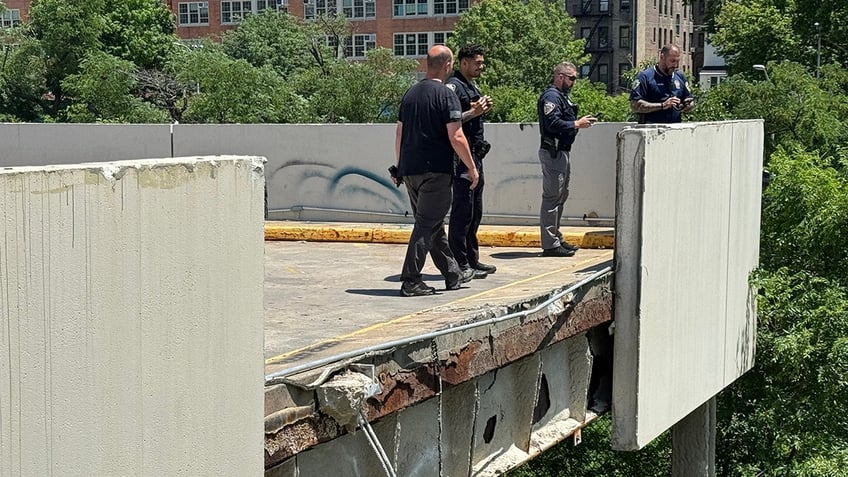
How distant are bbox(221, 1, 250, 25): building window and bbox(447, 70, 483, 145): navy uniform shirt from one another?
8430cm

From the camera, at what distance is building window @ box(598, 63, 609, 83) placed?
9594 cm

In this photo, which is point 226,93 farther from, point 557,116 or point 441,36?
point 441,36

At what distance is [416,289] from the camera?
9.01m

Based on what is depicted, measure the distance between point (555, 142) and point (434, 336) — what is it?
4.52 m

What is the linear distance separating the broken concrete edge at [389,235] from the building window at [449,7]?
74057 mm

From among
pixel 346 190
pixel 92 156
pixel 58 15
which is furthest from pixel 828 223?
pixel 58 15

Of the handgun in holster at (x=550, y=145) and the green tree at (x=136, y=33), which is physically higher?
the green tree at (x=136, y=33)

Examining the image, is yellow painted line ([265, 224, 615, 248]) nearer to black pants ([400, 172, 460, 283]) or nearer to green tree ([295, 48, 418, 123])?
black pants ([400, 172, 460, 283])

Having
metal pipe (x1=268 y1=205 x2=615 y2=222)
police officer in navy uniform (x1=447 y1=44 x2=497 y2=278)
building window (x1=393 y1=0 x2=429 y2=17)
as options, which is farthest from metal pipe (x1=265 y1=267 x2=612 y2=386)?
building window (x1=393 y1=0 x2=429 y2=17)

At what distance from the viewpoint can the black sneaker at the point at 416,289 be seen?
900 centimetres

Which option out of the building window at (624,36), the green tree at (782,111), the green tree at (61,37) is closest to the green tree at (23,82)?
the green tree at (61,37)

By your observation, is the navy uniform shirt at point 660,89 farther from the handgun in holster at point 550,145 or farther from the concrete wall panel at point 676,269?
the handgun in holster at point 550,145

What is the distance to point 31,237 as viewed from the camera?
3930mm

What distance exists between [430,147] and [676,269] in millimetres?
2232
